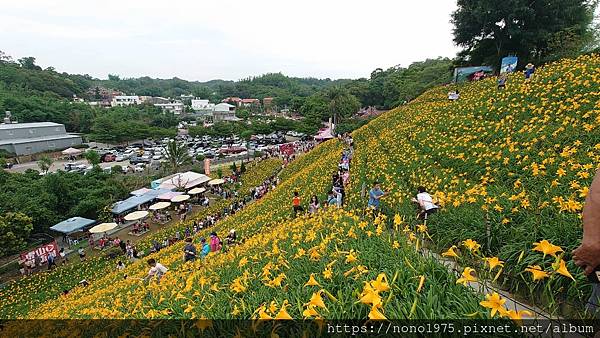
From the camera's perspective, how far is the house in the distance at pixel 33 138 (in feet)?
Answer: 153

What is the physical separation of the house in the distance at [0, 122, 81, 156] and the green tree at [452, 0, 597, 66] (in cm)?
5917

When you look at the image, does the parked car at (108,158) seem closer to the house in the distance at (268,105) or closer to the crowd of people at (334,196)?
the crowd of people at (334,196)

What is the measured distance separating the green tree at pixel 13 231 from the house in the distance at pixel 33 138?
3866 centimetres

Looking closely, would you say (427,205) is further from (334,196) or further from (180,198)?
(180,198)

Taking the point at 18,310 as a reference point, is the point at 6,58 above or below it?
above

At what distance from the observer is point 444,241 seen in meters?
4.89

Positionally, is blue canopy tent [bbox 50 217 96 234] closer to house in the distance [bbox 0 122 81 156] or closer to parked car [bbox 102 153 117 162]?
parked car [bbox 102 153 117 162]

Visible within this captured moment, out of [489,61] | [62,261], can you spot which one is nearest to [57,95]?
[62,261]

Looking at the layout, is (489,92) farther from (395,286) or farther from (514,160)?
(395,286)

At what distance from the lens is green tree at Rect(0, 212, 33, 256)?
639 inches

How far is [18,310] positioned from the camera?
11633 mm

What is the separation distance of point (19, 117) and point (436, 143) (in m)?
79.4

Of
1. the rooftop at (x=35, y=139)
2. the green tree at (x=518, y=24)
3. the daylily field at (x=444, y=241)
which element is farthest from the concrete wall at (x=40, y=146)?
the green tree at (x=518, y=24)

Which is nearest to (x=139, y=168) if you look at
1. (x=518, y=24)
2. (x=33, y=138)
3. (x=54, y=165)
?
(x=54, y=165)
